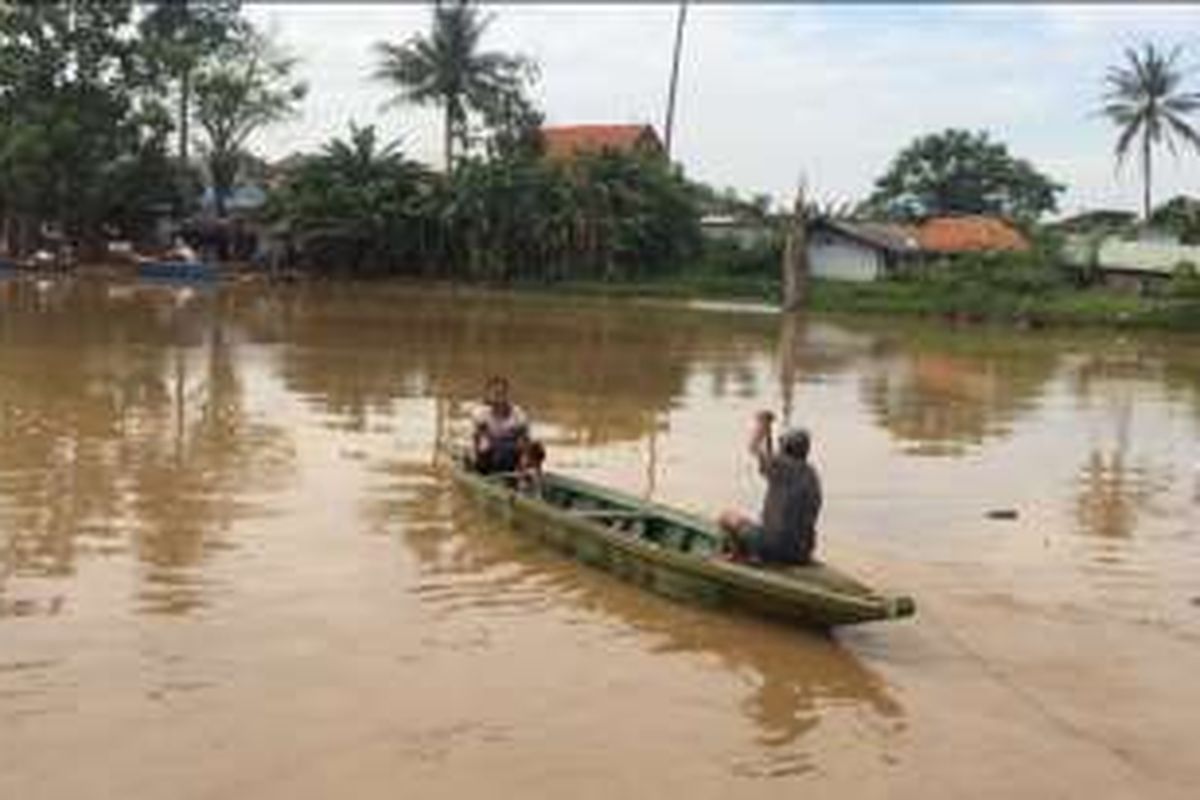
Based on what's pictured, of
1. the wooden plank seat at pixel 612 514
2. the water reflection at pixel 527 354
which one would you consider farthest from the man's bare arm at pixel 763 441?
the water reflection at pixel 527 354

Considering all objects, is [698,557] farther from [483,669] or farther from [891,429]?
[891,429]

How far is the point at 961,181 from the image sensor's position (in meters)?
69.5

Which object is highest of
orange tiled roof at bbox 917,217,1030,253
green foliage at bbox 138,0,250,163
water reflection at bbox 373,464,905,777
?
green foliage at bbox 138,0,250,163

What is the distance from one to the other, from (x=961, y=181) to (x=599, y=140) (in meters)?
15.9

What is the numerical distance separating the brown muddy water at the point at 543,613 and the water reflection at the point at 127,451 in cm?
6

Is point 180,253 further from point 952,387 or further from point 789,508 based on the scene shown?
point 789,508

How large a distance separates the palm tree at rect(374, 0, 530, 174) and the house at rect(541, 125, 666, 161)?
199 cm

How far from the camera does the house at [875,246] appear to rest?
55.2m

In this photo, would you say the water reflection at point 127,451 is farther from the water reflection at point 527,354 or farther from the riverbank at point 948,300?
the riverbank at point 948,300

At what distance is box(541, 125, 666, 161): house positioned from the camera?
54656 millimetres

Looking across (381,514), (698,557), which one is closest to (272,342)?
(381,514)

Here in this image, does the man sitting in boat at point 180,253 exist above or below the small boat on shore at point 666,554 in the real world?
above

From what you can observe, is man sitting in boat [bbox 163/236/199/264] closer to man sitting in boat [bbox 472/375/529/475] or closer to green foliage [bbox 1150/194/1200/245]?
green foliage [bbox 1150/194/1200/245]

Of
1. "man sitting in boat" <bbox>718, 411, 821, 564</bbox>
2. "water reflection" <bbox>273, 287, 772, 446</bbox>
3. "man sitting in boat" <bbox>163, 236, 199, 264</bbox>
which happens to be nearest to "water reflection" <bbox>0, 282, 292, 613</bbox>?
"water reflection" <bbox>273, 287, 772, 446</bbox>
